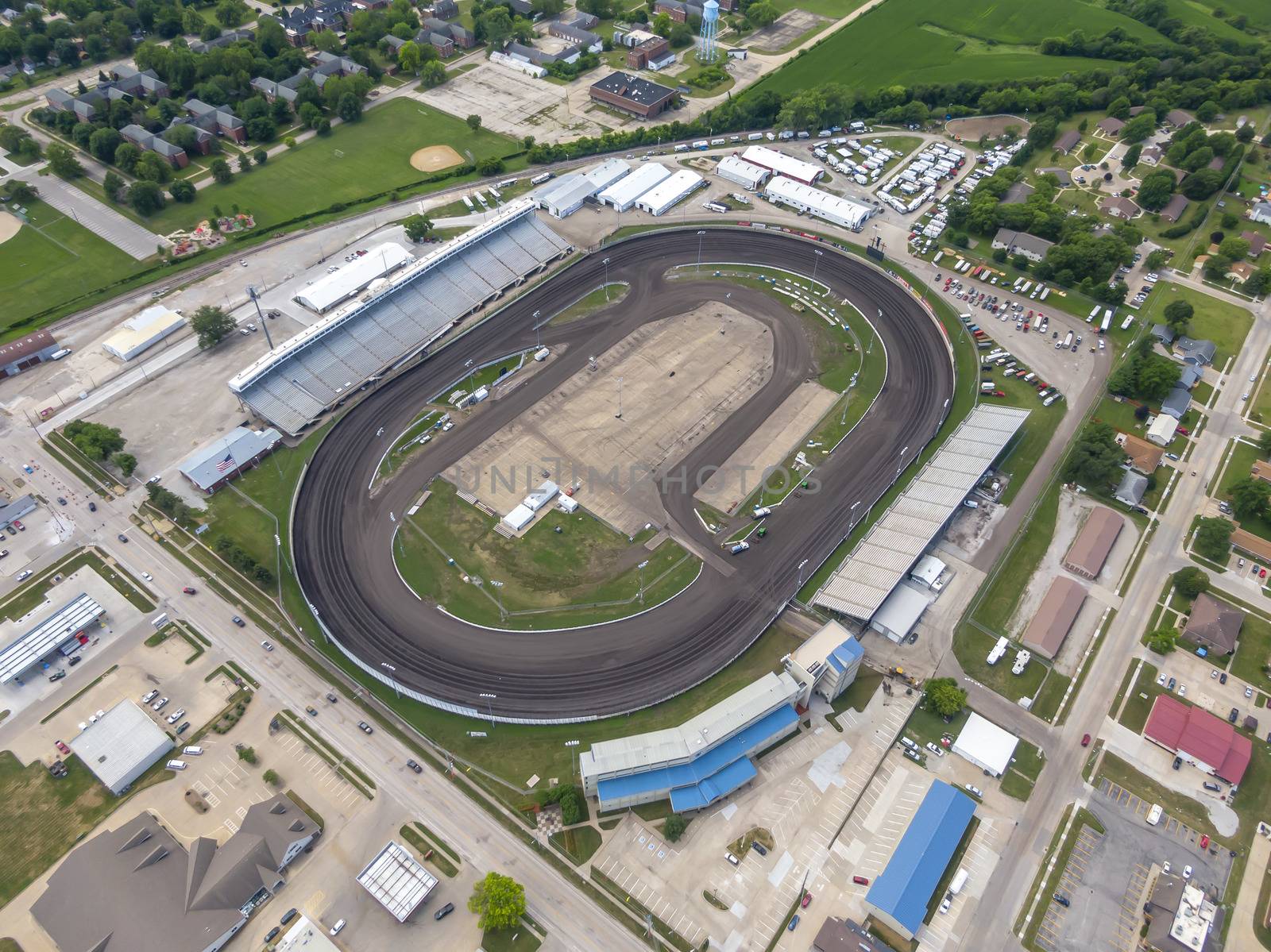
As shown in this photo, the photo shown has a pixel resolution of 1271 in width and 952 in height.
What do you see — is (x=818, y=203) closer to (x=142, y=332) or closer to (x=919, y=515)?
(x=919, y=515)

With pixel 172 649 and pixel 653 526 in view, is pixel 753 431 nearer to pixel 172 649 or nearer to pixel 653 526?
pixel 653 526

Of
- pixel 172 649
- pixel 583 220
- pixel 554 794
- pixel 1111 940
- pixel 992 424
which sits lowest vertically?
pixel 172 649

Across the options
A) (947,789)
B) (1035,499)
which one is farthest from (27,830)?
(1035,499)

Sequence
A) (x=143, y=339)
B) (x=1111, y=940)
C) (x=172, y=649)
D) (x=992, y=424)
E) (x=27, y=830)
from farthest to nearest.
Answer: (x=143, y=339)
(x=992, y=424)
(x=172, y=649)
(x=27, y=830)
(x=1111, y=940)

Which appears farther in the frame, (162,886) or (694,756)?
(694,756)

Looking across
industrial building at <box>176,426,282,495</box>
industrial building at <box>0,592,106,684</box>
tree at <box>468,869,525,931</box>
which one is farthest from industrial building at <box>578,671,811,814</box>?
industrial building at <box>176,426,282,495</box>

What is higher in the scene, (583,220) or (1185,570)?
(583,220)

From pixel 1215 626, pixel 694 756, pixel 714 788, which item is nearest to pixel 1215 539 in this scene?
pixel 1215 626
